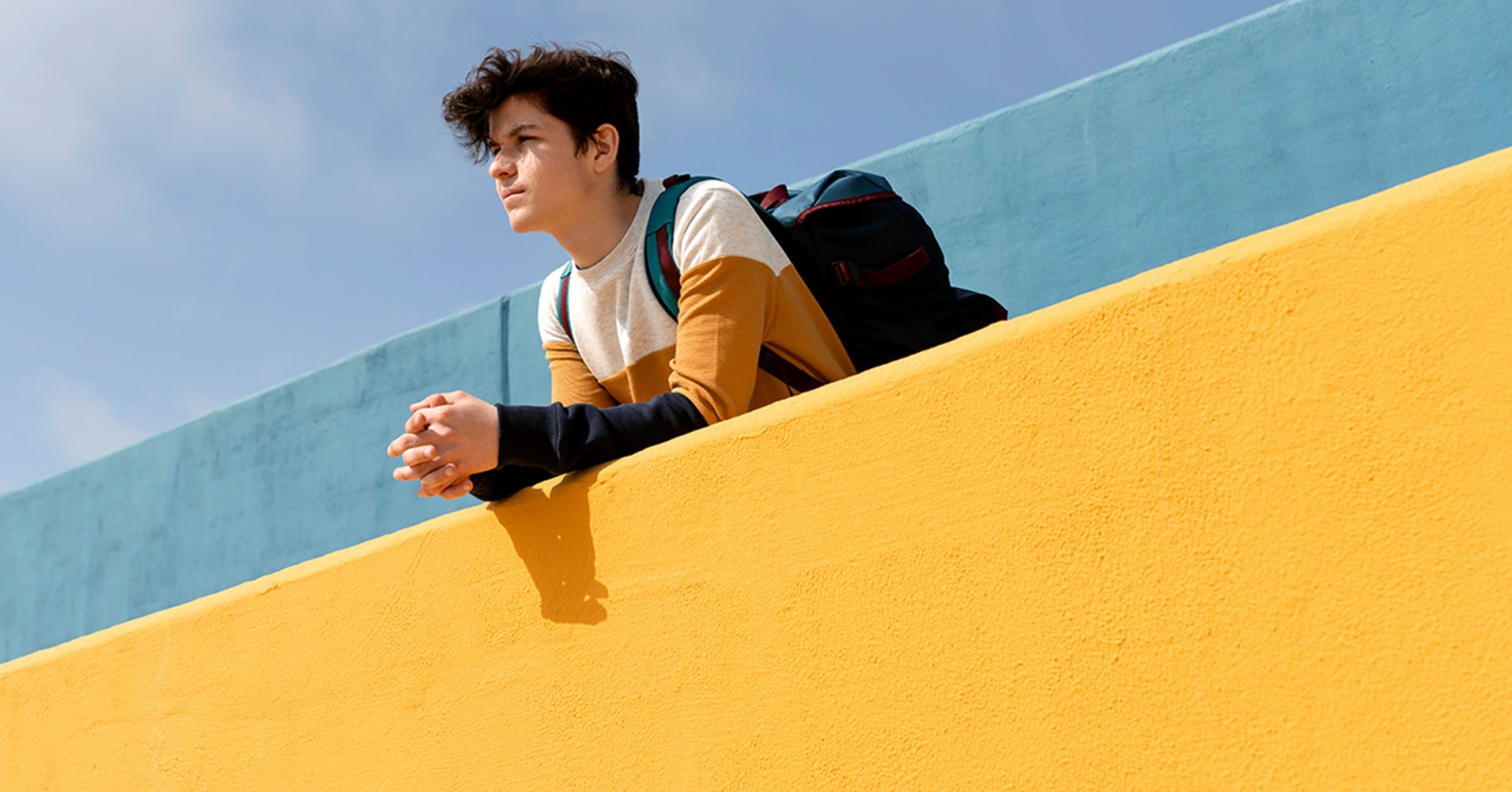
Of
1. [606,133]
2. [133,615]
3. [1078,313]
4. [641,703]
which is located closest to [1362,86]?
[606,133]

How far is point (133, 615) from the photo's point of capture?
638 centimetres

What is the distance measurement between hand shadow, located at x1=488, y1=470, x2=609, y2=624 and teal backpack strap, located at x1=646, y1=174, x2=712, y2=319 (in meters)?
0.39

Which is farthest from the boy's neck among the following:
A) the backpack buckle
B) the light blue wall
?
the light blue wall

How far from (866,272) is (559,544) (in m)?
0.68

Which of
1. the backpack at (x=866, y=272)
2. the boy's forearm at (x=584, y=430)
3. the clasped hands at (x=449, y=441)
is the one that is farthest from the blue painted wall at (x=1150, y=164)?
the clasped hands at (x=449, y=441)

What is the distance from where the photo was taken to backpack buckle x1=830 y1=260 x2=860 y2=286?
195 cm

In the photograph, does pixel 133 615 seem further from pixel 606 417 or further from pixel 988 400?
pixel 988 400

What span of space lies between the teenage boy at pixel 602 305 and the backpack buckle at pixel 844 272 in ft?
0.23

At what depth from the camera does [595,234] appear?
2.03m

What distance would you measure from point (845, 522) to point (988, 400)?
0.68 ft

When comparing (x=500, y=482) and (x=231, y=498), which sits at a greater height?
(x=231, y=498)

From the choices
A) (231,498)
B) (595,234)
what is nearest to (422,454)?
(595,234)

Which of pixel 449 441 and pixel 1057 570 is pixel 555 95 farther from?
pixel 1057 570

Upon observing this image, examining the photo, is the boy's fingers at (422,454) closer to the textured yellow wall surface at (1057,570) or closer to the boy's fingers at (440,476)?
the boy's fingers at (440,476)
